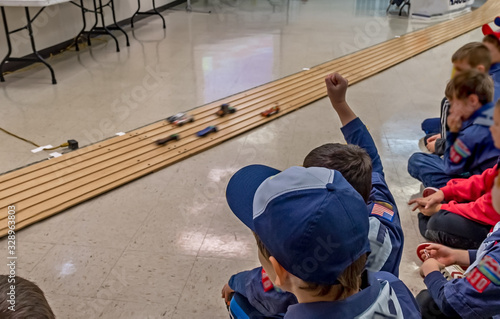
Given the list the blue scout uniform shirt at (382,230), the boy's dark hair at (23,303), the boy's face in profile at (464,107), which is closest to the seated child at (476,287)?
the blue scout uniform shirt at (382,230)

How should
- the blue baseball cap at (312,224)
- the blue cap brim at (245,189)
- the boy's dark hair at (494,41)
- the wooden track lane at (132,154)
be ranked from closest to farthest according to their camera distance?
the blue baseball cap at (312,224)
the blue cap brim at (245,189)
the boy's dark hair at (494,41)
the wooden track lane at (132,154)

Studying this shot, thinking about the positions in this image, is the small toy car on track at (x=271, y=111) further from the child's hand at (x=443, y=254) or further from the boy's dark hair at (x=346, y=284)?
the boy's dark hair at (x=346, y=284)

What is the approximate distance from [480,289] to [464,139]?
0.73 meters

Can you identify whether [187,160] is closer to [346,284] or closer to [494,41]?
[494,41]

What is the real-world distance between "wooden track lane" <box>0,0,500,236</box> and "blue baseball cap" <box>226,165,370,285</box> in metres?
1.87

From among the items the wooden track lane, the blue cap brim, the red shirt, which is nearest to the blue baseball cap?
the blue cap brim

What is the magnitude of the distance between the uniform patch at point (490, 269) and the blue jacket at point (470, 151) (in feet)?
1.58

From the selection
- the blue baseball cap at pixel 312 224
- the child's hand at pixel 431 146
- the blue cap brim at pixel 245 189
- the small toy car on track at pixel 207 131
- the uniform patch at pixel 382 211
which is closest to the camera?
the blue baseball cap at pixel 312 224

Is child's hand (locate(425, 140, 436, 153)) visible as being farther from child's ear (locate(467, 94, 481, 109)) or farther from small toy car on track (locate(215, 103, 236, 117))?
small toy car on track (locate(215, 103, 236, 117))

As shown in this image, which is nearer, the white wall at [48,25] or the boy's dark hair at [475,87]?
the boy's dark hair at [475,87]

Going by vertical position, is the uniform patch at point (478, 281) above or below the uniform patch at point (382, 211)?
below

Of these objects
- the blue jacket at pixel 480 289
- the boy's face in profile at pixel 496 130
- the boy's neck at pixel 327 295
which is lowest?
the blue jacket at pixel 480 289

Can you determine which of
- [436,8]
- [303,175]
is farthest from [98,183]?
[436,8]

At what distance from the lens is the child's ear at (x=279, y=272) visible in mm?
812
